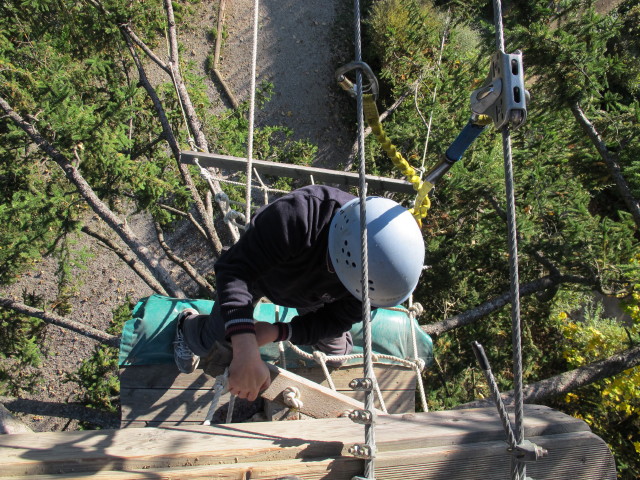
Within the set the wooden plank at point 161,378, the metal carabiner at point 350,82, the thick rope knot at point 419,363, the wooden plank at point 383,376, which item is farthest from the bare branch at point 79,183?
the metal carabiner at point 350,82

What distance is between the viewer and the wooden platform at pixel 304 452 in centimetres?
112

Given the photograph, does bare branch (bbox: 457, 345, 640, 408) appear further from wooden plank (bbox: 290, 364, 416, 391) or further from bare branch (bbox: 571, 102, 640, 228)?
bare branch (bbox: 571, 102, 640, 228)

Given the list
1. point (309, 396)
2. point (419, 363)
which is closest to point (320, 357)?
point (309, 396)

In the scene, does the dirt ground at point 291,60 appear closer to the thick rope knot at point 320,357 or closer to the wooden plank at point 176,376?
the wooden plank at point 176,376

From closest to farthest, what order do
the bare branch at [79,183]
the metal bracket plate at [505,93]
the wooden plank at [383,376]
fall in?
the metal bracket plate at [505,93] → the wooden plank at [383,376] → the bare branch at [79,183]

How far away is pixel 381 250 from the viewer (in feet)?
5.88

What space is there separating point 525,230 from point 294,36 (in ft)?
20.6

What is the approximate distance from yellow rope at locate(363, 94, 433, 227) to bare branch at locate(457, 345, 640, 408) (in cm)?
192

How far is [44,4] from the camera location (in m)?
4.71

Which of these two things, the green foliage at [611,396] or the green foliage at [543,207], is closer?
the green foliage at [543,207]

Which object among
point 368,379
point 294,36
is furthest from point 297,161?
point 368,379

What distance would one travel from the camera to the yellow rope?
1.69 m

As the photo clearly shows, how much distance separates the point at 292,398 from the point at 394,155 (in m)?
1.15

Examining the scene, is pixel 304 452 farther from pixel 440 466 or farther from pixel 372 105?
pixel 372 105
